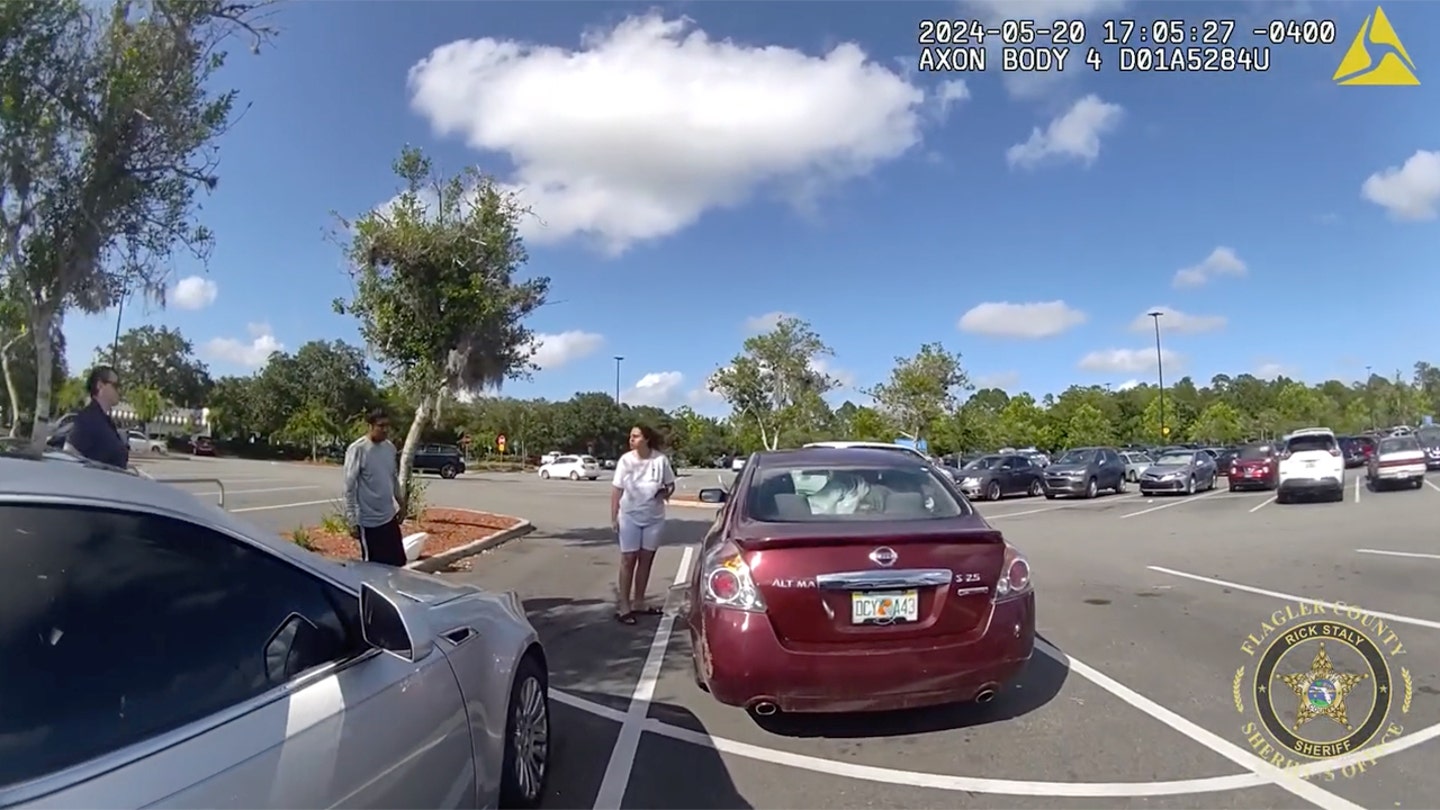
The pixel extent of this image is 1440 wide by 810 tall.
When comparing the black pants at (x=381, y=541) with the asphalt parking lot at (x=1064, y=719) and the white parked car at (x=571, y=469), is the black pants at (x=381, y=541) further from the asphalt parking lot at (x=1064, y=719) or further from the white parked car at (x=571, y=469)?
the white parked car at (x=571, y=469)

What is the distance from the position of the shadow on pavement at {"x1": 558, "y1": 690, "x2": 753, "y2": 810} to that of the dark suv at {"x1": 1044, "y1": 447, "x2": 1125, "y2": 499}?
25.3 metres

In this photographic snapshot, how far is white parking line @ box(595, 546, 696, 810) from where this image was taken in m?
3.99

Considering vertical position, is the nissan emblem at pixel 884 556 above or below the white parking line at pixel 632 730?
above

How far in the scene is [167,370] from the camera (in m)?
70.6

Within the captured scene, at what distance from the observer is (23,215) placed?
8398 millimetres

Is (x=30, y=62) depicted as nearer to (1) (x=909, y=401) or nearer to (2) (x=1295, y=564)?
(2) (x=1295, y=564)

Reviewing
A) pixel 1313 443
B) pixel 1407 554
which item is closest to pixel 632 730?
pixel 1407 554

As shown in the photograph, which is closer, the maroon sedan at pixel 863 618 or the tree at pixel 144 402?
the maroon sedan at pixel 863 618

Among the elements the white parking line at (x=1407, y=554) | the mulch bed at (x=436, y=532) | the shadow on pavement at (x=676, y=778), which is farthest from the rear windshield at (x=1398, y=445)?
the shadow on pavement at (x=676, y=778)

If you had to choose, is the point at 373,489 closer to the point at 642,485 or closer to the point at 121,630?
the point at 642,485

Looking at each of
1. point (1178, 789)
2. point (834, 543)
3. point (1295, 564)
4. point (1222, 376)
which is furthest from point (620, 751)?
point (1222, 376)

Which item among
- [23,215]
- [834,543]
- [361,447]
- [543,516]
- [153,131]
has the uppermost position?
[153,131]

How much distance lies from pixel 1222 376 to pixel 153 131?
408 feet

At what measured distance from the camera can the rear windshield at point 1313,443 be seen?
22.2 meters
